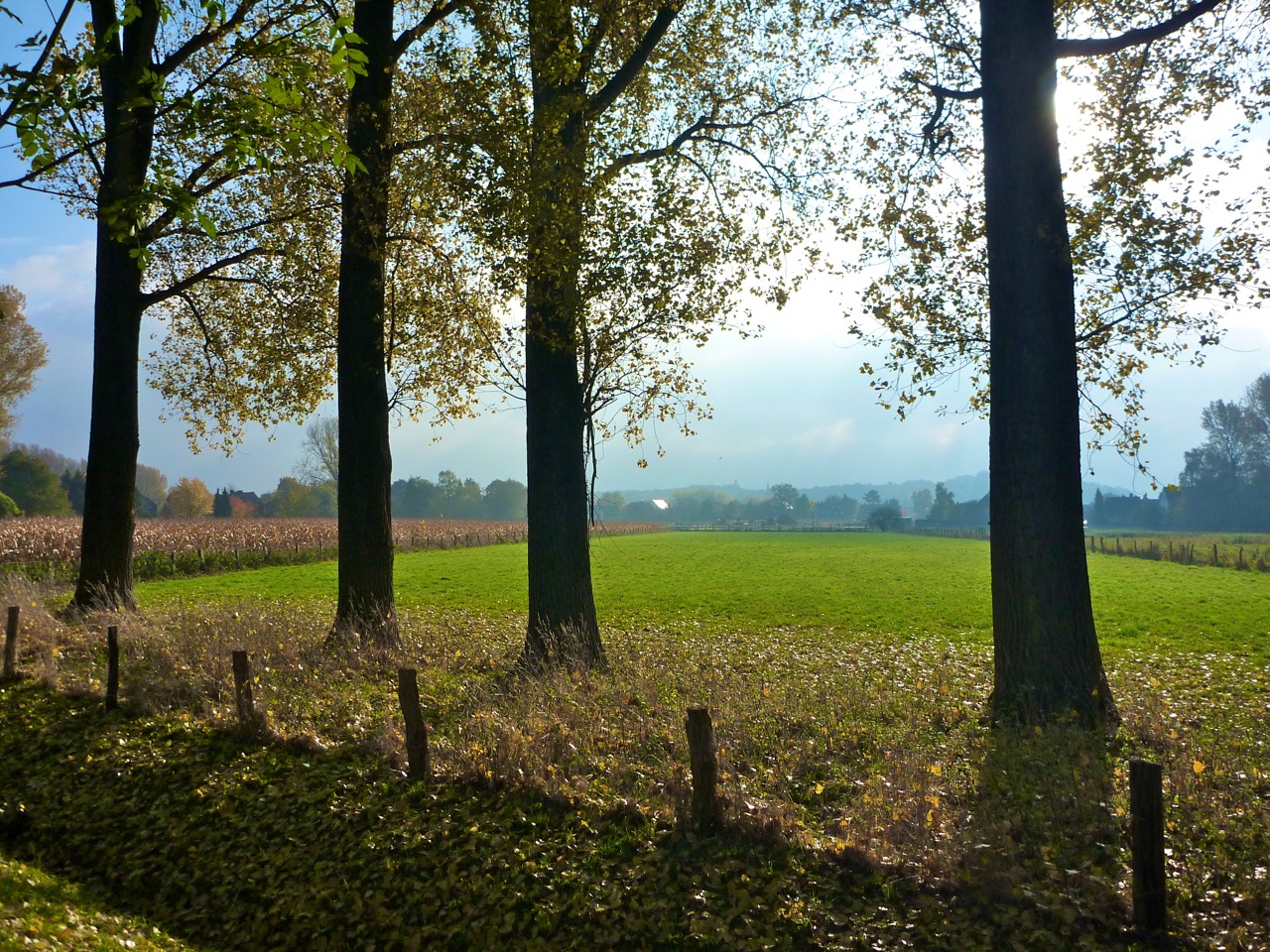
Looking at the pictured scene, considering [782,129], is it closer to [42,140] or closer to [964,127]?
[964,127]

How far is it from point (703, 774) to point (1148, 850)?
3038mm

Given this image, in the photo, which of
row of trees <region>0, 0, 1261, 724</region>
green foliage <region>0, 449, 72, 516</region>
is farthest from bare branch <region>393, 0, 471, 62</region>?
green foliage <region>0, 449, 72, 516</region>

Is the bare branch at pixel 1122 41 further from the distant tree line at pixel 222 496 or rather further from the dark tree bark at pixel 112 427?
the distant tree line at pixel 222 496

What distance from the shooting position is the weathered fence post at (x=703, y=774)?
6367 mm

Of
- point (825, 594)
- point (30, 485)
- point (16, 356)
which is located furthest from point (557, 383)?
point (30, 485)

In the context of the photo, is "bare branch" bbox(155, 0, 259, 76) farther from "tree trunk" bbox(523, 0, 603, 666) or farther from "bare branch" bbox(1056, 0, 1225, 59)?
"bare branch" bbox(1056, 0, 1225, 59)

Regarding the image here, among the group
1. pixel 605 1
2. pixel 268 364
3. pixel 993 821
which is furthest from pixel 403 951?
pixel 268 364

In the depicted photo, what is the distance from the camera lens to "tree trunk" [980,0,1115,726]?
8758 millimetres

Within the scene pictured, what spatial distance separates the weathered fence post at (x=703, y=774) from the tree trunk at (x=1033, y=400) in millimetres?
4165

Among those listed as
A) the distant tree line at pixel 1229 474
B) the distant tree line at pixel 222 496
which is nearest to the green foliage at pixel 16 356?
the distant tree line at pixel 222 496

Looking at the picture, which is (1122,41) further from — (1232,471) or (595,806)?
(1232,471)

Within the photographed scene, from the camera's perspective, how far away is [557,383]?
41.5 ft

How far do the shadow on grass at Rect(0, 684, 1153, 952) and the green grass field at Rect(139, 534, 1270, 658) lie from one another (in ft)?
38.4

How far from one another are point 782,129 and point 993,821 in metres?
12.3
